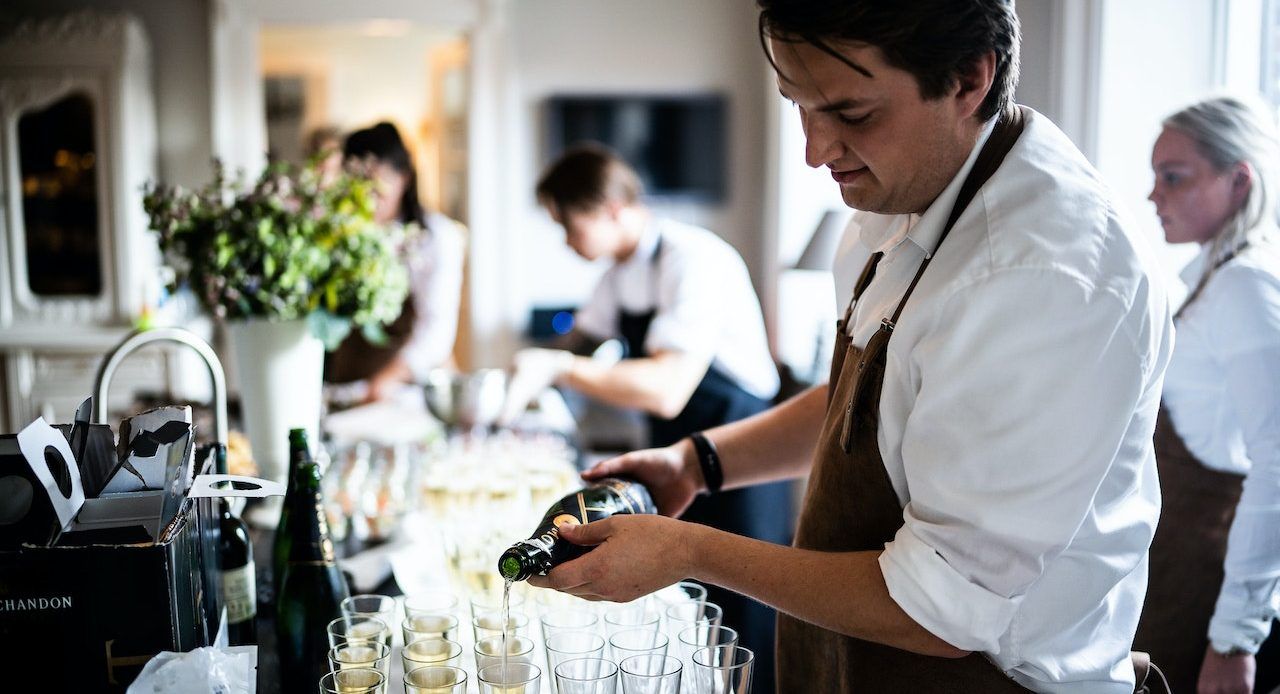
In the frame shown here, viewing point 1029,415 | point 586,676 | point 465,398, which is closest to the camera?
point 1029,415

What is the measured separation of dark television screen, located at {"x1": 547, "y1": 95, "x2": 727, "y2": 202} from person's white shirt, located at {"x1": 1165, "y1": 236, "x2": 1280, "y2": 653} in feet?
12.8

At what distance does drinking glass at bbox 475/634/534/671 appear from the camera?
1052 mm

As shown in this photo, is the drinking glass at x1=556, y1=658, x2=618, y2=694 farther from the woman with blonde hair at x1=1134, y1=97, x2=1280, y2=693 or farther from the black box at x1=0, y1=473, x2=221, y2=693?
the woman with blonde hair at x1=1134, y1=97, x2=1280, y2=693

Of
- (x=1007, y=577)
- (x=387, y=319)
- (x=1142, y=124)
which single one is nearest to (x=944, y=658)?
(x=1007, y=577)

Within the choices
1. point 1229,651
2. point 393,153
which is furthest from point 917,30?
point 393,153

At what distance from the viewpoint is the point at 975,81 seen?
3.29ft

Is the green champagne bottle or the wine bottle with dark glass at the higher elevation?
the green champagne bottle

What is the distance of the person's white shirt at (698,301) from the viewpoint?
2555mm

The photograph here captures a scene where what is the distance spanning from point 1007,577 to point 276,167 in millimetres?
1575

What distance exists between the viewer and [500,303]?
535 cm

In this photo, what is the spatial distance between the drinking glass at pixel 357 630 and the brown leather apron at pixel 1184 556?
4.32 feet

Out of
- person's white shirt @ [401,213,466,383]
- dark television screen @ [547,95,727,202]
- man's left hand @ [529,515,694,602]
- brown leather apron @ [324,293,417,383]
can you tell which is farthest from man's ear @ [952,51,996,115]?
dark television screen @ [547,95,727,202]

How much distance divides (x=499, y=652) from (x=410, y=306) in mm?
2639

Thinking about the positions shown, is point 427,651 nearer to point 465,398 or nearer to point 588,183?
point 465,398
